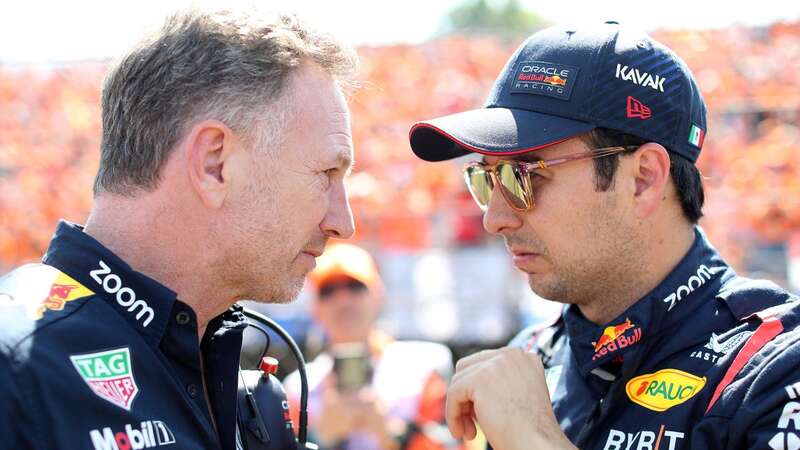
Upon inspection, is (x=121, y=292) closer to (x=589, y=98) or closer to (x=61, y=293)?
(x=61, y=293)

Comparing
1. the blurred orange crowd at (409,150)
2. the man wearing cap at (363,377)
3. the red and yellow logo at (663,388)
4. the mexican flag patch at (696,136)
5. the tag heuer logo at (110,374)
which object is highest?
the mexican flag patch at (696,136)

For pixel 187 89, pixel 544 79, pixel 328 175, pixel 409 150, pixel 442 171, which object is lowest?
pixel 409 150

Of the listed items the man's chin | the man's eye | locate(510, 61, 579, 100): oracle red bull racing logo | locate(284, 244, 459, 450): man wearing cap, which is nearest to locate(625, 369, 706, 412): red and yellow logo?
the man's chin

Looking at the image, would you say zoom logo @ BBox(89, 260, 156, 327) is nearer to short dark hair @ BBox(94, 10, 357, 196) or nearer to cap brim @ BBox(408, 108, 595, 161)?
short dark hair @ BBox(94, 10, 357, 196)

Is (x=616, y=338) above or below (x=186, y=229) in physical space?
below

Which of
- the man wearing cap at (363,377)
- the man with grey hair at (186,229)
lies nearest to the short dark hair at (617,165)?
the man with grey hair at (186,229)

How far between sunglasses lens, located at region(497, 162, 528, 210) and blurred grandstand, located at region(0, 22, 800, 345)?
0.41 metres

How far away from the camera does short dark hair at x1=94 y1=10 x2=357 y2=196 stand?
1.78 meters

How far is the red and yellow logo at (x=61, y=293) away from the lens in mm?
1590

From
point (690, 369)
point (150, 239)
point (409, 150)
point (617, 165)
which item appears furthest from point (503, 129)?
point (409, 150)

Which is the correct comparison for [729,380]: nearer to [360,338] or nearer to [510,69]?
[510,69]

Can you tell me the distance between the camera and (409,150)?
9.93 meters

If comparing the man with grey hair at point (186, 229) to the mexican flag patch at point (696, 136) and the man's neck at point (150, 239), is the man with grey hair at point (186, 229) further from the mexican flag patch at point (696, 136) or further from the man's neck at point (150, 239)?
the mexican flag patch at point (696, 136)

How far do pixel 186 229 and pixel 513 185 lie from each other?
791mm
